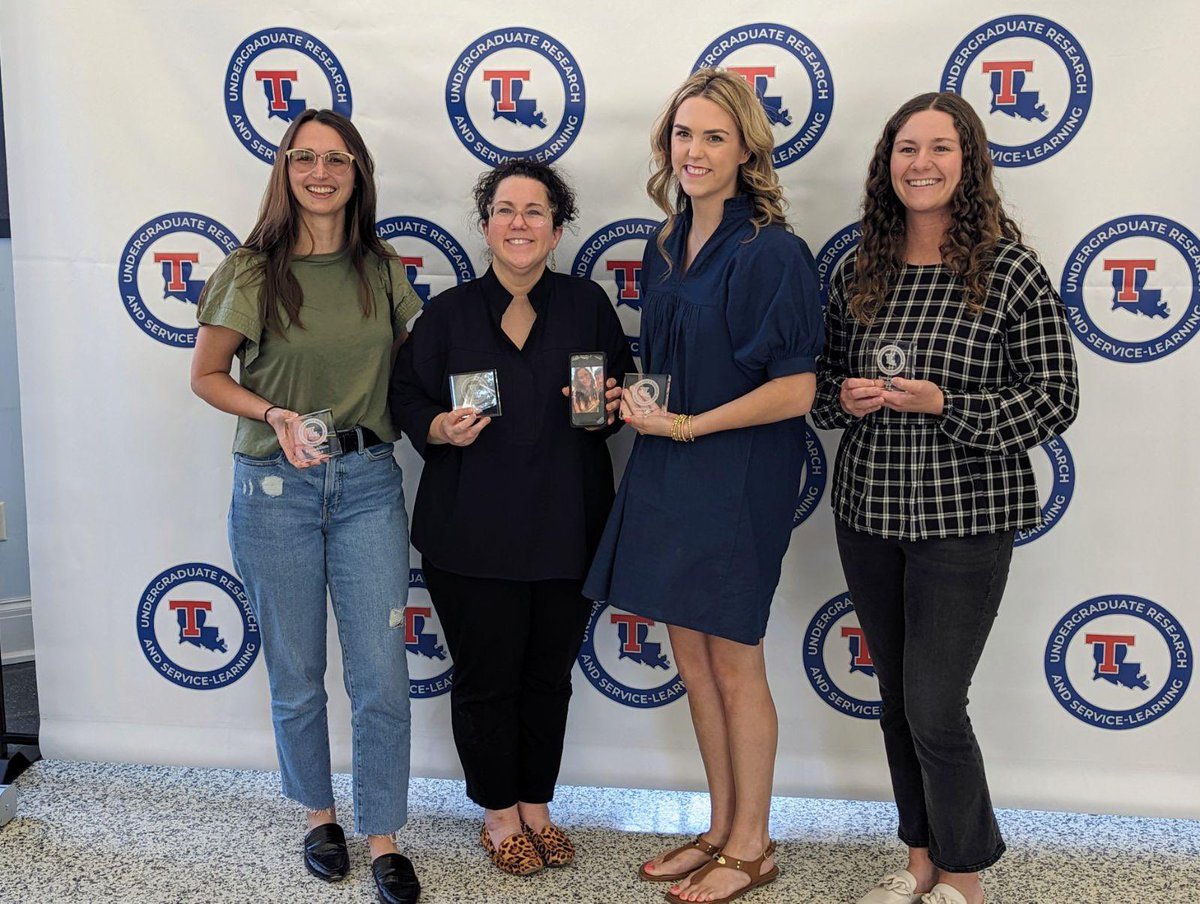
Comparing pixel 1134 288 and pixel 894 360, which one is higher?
pixel 1134 288

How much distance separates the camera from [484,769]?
236 centimetres

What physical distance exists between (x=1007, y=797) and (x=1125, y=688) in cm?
42

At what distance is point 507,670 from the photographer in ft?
7.57

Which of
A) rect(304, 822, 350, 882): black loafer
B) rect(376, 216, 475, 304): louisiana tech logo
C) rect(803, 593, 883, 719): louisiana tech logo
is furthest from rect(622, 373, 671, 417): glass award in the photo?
rect(304, 822, 350, 882): black loafer

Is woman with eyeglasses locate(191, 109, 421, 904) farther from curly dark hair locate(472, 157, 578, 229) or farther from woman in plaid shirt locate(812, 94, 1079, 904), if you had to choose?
woman in plaid shirt locate(812, 94, 1079, 904)

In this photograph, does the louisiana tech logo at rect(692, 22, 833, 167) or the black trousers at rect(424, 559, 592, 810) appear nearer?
the black trousers at rect(424, 559, 592, 810)

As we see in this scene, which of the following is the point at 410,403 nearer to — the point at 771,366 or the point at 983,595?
the point at 771,366

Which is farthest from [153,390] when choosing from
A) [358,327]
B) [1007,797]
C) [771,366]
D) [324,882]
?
[1007,797]

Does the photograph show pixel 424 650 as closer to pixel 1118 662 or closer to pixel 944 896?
pixel 944 896

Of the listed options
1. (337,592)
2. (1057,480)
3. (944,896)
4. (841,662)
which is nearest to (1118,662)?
(1057,480)

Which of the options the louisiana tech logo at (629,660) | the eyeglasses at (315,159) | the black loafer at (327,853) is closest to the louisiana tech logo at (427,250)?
the eyeglasses at (315,159)

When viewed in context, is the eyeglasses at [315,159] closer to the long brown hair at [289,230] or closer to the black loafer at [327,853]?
the long brown hair at [289,230]

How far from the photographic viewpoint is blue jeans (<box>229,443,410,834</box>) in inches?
87.4

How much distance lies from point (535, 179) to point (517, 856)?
1.56 metres
